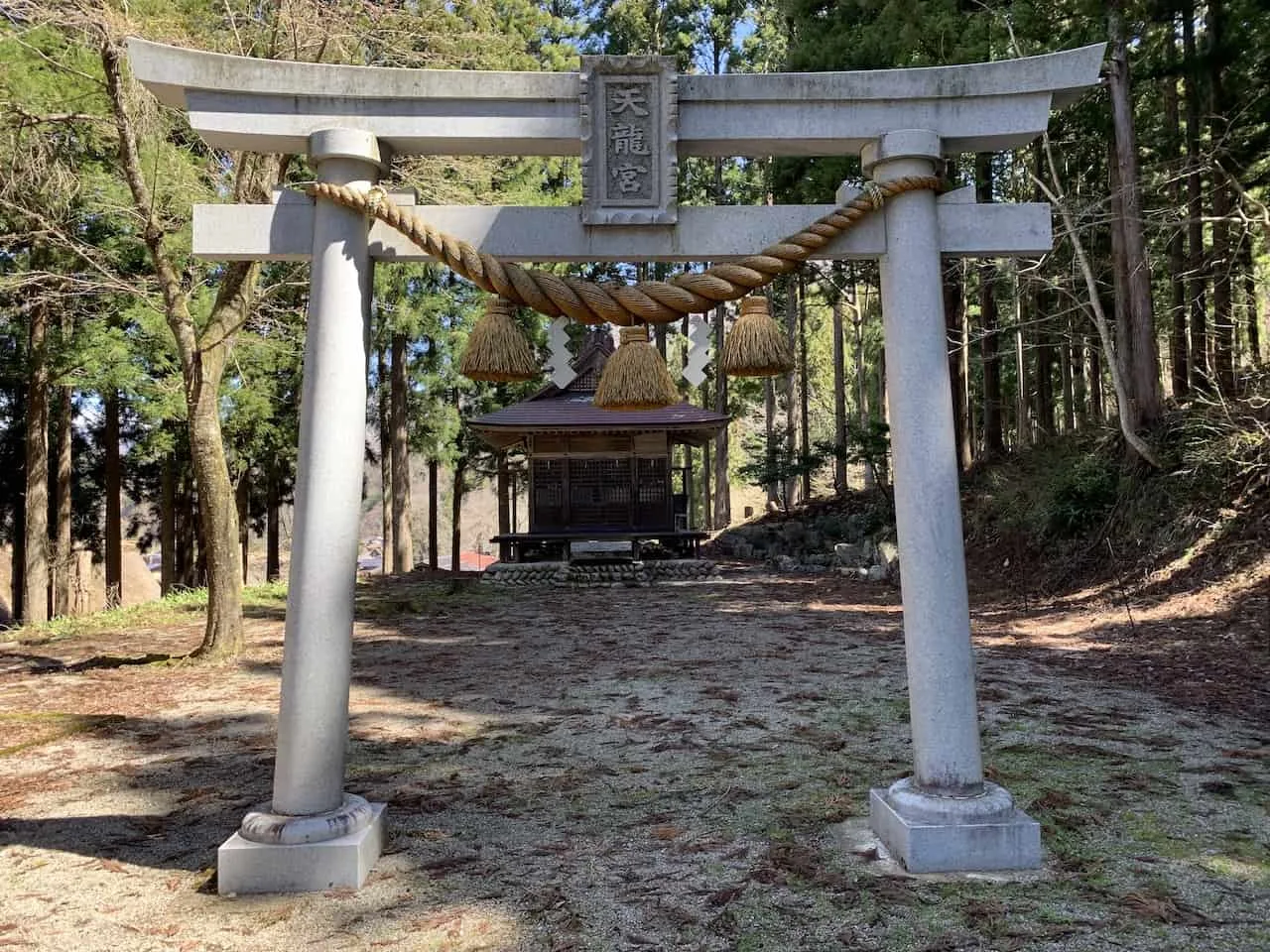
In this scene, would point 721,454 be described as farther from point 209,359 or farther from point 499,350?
point 499,350

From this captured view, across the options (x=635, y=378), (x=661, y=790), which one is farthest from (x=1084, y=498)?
(x=635, y=378)

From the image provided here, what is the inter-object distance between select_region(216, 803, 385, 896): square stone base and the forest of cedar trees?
476cm

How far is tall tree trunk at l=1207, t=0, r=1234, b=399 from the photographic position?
1116 cm

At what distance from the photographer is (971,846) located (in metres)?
3.20

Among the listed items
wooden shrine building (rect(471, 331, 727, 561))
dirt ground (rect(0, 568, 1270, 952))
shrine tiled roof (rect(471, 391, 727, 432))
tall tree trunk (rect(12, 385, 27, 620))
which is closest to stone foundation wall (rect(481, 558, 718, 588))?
wooden shrine building (rect(471, 331, 727, 561))

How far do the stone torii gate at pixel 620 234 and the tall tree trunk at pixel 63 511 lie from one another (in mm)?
13244

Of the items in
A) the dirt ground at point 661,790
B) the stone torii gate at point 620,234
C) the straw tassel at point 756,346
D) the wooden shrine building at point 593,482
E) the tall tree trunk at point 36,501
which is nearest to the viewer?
the dirt ground at point 661,790

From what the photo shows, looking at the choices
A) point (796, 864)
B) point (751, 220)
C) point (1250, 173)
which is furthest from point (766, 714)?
point (1250, 173)

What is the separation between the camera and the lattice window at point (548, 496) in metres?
18.0

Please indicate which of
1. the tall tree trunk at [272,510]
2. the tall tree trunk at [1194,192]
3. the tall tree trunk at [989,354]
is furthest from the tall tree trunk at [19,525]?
the tall tree trunk at [1194,192]

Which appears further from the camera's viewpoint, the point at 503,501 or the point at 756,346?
the point at 503,501

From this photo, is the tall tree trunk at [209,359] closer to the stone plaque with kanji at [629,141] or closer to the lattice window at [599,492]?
→ the stone plaque with kanji at [629,141]

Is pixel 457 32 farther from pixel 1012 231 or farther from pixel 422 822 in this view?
pixel 422 822

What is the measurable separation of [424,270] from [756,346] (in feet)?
45.9
